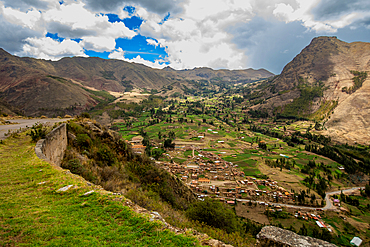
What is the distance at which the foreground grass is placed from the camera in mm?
5367

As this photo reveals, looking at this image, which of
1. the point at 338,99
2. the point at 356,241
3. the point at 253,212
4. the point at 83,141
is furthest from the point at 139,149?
the point at 338,99

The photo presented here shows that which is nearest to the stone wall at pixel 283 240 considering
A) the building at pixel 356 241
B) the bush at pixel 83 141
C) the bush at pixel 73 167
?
the bush at pixel 73 167

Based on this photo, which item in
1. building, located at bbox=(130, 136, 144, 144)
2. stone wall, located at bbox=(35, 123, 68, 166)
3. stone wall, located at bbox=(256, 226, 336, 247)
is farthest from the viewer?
building, located at bbox=(130, 136, 144, 144)

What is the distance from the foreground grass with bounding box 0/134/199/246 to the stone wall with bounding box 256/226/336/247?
379 inches

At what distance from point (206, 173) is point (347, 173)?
69463 millimetres

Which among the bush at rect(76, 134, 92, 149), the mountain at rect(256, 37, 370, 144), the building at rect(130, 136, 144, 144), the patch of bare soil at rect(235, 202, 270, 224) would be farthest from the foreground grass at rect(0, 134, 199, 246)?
the mountain at rect(256, 37, 370, 144)

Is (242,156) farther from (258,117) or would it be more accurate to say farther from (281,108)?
(281,108)

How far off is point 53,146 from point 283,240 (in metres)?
20.9

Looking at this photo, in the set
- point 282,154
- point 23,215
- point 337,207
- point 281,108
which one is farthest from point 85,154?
point 281,108

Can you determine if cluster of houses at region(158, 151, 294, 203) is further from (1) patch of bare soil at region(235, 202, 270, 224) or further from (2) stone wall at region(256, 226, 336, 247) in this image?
(2) stone wall at region(256, 226, 336, 247)

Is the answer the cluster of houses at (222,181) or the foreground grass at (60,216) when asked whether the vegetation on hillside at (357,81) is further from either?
the foreground grass at (60,216)

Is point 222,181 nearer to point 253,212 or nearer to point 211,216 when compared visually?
point 253,212

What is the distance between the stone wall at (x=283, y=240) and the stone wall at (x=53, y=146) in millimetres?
18015

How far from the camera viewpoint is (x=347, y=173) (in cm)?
7400
